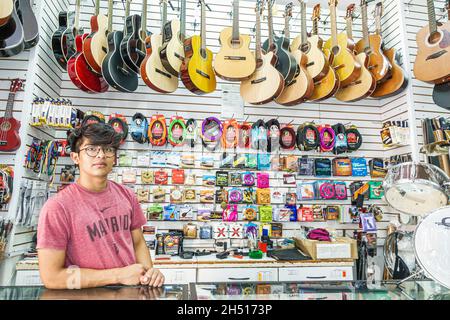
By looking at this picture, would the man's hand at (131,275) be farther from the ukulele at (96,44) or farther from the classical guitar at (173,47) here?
the ukulele at (96,44)

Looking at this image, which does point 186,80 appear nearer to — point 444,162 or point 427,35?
point 427,35

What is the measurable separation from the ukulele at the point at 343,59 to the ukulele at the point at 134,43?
207 centimetres

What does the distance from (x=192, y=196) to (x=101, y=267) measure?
1.84 m

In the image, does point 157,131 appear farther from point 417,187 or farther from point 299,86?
point 417,187

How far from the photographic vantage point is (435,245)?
1.33 metres

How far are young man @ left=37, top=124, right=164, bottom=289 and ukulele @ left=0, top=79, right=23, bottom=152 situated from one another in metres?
1.48

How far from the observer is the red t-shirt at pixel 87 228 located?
3.76ft

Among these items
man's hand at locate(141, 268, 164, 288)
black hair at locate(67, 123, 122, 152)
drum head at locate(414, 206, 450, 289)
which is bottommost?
man's hand at locate(141, 268, 164, 288)

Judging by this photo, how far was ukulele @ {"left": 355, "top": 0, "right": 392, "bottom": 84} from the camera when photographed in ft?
9.80

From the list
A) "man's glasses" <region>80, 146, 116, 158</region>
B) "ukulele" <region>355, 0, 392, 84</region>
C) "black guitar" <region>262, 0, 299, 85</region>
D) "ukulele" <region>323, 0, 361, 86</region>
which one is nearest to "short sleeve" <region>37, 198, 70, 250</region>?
"man's glasses" <region>80, 146, 116, 158</region>

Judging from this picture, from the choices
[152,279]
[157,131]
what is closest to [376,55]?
[157,131]

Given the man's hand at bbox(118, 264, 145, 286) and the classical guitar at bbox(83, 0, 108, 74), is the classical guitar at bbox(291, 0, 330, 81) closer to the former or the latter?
the classical guitar at bbox(83, 0, 108, 74)

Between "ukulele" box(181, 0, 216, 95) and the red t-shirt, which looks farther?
"ukulele" box(181, 0, 216, 95)

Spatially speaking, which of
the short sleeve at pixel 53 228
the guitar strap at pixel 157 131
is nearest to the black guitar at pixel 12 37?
the guitar strap at pixel 157 131
